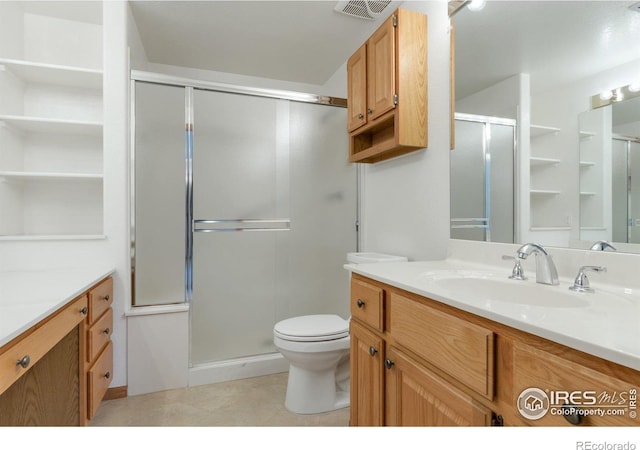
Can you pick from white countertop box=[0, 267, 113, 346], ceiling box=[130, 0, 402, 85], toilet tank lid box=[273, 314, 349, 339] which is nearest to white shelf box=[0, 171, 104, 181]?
white countertop box=[0, 267, 113, 346]

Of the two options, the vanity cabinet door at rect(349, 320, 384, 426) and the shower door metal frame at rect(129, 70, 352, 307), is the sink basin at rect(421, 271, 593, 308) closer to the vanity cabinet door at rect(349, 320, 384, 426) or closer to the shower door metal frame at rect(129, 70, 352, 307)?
the vanity cabinet door at rect(349, 320, 384, 426)

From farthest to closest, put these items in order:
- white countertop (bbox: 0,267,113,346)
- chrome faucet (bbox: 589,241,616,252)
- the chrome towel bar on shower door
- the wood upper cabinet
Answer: the chrome towel bar on shower door
the wood upper cabinet
chrome faucet (bbox: 589,241,616,252)
white countertop (bbox: 0,267,113,346)

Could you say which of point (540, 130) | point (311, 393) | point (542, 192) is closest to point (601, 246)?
point (542, 192)

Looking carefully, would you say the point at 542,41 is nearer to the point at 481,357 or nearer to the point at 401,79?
the point at 401,79

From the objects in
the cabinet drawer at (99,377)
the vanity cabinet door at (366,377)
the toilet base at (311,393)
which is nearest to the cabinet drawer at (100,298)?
the cabinet drawer at (99,377)

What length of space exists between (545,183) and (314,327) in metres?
1.30

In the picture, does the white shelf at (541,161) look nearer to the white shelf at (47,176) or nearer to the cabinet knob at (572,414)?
the cabinet knob at (572,414)

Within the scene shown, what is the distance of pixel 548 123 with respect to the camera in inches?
47.5

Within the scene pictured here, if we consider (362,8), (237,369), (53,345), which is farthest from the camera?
(237,369)

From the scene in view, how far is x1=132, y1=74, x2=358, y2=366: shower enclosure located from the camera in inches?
81.3

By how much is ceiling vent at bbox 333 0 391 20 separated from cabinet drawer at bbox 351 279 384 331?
1.76 metres

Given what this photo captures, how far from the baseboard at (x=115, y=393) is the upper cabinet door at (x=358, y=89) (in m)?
2.16

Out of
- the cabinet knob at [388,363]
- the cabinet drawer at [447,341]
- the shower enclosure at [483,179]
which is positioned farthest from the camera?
the shower enclosure at [483,179]

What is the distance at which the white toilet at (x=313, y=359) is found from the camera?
1722 millimetres
